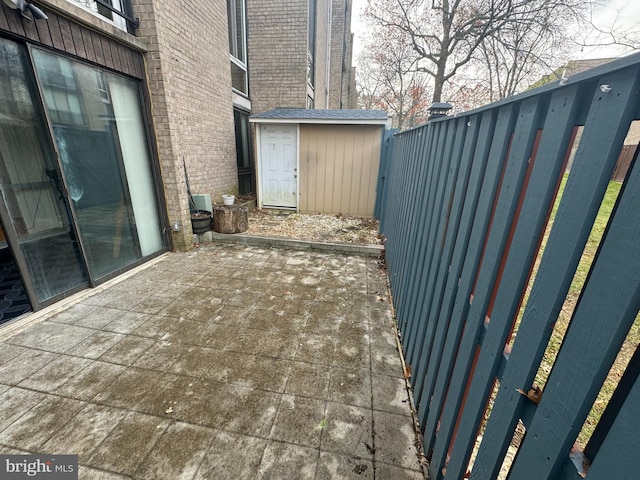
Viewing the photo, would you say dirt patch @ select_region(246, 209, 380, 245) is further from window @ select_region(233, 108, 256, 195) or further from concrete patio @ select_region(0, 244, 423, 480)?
concrete patio @ select_region(0, 244, 423, 480)

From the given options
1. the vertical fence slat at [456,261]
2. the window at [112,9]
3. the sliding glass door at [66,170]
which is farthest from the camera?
the window at [112,9]

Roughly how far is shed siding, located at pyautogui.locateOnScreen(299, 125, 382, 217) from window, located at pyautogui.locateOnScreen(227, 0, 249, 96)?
3106 millimetres

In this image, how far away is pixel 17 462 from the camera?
1.56 m

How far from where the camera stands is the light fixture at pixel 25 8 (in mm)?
2317

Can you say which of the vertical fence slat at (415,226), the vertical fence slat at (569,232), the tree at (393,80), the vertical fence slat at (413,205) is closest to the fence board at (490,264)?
the vertical fence slat at (569,232)

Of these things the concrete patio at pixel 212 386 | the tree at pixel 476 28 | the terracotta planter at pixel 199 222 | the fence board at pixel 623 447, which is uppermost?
the tree at pixel 476 28

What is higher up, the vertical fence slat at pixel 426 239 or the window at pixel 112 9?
the window at pixel 112 9

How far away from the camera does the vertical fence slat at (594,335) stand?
0.55 metres

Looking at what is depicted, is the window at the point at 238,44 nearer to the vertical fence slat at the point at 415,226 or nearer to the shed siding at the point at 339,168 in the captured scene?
the shed siding at the point at 339,168

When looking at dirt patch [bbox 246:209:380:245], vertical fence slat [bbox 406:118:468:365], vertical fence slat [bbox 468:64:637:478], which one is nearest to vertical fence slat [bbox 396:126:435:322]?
vertical fence slat [bbox 406:118:468:365]

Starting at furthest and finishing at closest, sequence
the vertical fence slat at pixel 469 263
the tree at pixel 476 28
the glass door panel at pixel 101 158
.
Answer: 1. the tree at pixel 476 28
2. the glass door panel at pixel 101 158
3. the vertical fence slat at pixel 469 263

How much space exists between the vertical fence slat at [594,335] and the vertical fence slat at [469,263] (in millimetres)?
A: 555

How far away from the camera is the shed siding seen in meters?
6.80

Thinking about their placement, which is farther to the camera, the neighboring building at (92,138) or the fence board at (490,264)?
the neighboring building at (92,138)
